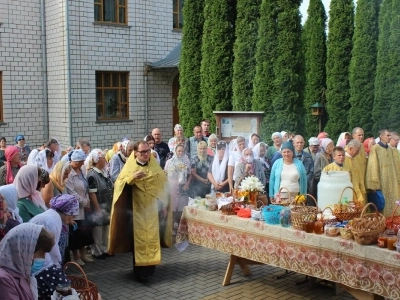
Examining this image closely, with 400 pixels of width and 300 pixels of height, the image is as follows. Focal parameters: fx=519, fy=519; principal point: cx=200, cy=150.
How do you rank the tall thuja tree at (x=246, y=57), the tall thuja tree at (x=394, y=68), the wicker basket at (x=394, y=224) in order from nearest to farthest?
the wicker basket at (x=394, y=224) < the tall thuja tree at (x=246, y=57) < the tall thuja tree at (x=394, y=68)

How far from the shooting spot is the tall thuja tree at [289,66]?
1298cm

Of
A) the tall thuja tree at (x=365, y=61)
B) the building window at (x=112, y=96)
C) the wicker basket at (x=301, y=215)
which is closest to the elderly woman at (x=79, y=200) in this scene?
the wicker basket at (x=301, y=215)

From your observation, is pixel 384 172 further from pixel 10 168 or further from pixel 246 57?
pixel 246 57

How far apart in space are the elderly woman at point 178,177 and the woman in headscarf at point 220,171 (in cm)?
43

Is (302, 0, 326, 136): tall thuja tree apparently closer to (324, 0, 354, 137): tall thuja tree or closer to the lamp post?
the lamp post

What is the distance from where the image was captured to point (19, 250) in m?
3.14

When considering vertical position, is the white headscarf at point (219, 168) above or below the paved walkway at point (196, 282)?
above

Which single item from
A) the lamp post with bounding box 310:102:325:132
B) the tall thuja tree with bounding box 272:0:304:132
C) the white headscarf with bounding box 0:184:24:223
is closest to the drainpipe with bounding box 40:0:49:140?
the tall thuja tree with bounding box 272:0:304:132

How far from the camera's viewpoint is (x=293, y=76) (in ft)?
42.8

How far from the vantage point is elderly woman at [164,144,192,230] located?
9.09 metres

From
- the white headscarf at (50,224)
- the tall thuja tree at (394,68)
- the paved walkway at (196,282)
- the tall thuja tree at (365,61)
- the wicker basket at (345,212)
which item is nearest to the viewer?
the white headscarf at (50,224)

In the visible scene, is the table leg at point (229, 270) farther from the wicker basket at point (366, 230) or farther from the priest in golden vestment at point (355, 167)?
the priest in golden vestment at point (355, 167)

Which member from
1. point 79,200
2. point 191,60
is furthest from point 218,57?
point 79,200

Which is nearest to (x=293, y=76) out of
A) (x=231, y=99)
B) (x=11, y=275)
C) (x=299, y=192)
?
(x=231, y=99)
